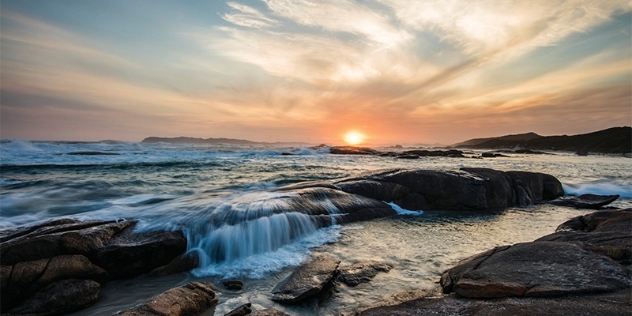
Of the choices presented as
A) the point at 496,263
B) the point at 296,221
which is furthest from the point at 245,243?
the point at 496,263

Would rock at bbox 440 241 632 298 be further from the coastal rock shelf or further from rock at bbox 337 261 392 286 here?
rock at bbox 337 261 392 286

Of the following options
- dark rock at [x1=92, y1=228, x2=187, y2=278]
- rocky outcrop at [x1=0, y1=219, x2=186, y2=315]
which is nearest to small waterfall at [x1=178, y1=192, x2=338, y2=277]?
dark rock at [x1=92, y1=228, x2=187, y2=278]

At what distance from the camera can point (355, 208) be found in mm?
9805

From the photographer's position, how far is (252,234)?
7219mm

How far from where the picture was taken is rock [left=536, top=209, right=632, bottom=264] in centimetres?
417

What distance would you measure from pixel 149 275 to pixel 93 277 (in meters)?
0.91

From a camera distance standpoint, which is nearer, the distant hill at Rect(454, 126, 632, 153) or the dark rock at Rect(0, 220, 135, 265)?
the dark rock at Rect(0, 220, 135, 265)

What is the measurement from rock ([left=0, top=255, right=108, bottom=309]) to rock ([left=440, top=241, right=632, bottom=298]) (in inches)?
243

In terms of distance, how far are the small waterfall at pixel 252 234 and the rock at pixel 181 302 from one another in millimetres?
1197

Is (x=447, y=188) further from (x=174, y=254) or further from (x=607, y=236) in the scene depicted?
(x=174, y=254)

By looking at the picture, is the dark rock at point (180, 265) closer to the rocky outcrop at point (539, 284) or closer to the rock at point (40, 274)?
the rock at point (40, 274)

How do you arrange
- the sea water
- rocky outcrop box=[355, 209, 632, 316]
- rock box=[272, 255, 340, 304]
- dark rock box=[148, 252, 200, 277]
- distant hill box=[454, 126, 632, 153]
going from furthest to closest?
distant hill box=[454, 126, 632, 153], dark rock box=[148, 252, 200, 277], the sea water, rock box=[272, 255, 340, 304], rocky outcrop box=[355, 209, 632, 316]

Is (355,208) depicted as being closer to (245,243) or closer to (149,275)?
(245,243)

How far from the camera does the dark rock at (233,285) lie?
499 cm
